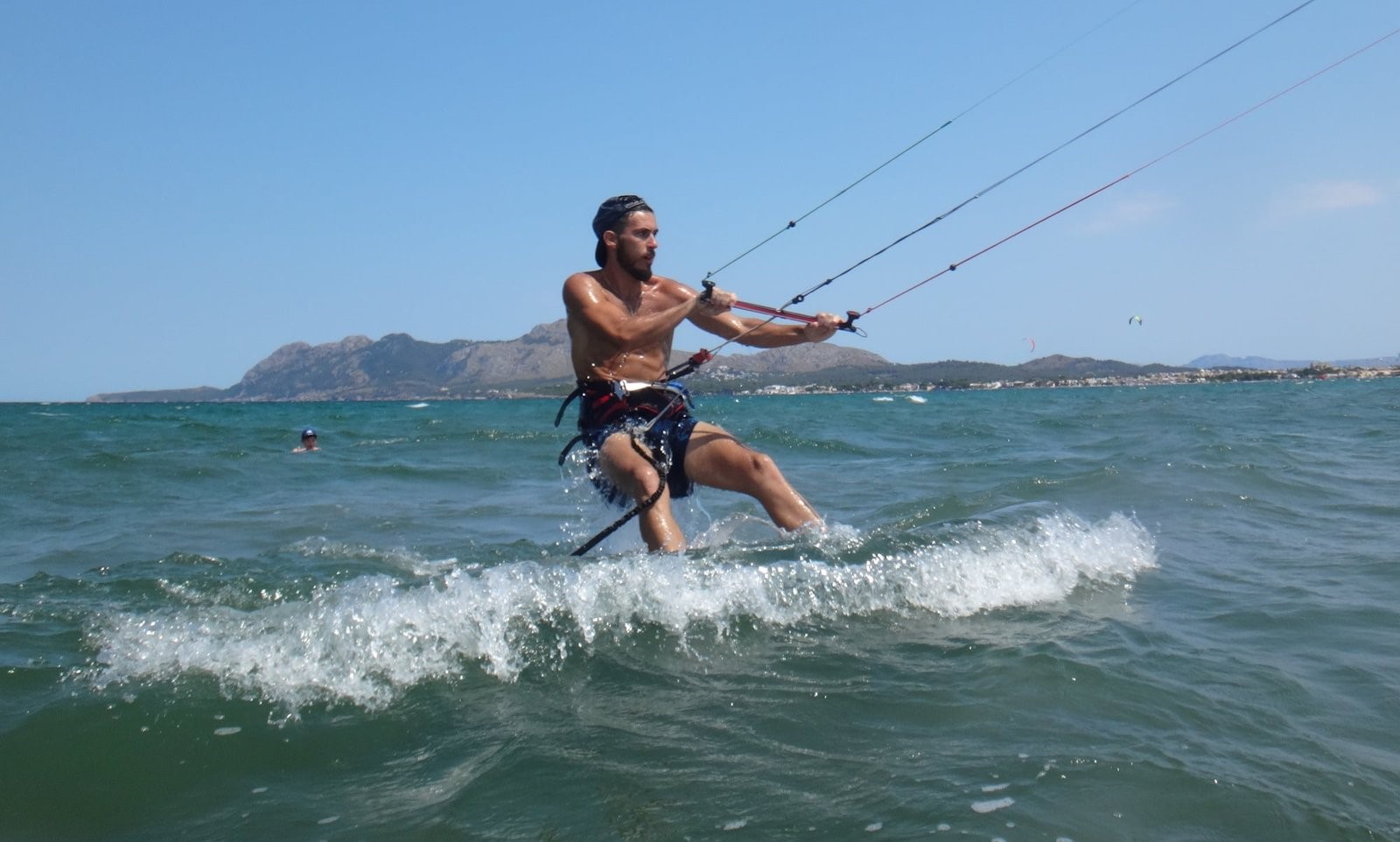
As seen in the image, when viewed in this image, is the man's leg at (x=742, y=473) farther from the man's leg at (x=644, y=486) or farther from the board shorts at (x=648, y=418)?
the man's leg at (x=644, y=486)

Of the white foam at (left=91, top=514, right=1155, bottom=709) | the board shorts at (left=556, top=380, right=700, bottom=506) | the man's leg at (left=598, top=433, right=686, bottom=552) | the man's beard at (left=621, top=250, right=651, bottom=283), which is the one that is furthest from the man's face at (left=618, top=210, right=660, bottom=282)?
the white foam at (left=91, top=514, right=1155, bottom=709)

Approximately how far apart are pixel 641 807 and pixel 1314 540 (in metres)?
5.54

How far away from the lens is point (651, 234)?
18.5 ft

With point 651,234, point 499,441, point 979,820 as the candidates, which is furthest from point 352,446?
point 979,820

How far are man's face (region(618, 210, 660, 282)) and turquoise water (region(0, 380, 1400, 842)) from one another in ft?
5.02

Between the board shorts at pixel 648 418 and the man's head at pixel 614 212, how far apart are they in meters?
0.74

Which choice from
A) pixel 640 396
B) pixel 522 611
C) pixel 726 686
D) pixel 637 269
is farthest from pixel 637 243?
pixel 726 686

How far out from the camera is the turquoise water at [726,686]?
2.78m

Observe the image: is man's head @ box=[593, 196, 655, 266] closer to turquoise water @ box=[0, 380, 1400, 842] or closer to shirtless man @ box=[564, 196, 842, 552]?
shirtless man @ box=[564, 196, 842, 552]

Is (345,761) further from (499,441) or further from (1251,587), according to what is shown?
(499,441)

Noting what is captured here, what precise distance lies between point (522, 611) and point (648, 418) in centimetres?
158

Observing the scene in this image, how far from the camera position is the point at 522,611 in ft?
14.2

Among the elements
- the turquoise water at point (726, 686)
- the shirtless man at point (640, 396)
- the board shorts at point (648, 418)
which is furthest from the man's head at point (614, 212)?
the turquoise water at point (726, 686)

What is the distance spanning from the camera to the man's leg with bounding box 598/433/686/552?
5.30m
